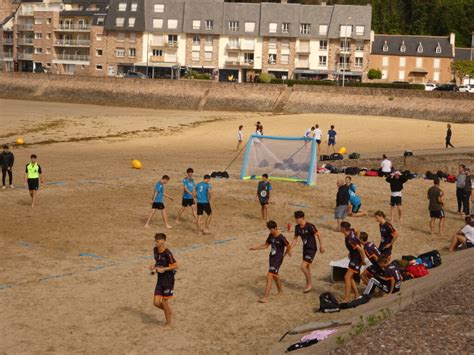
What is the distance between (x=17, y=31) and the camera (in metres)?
98.4

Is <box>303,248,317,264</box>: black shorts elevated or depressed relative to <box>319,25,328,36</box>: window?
depressed

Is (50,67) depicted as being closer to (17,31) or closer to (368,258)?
(17,31)

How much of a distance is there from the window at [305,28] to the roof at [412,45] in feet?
35.5

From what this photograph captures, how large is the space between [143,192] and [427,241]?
9.28 m

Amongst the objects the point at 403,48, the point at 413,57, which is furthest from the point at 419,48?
the point at 403,48

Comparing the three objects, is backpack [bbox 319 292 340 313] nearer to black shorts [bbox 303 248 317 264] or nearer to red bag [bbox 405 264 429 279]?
black shorts [bbox 303 248 317 264]

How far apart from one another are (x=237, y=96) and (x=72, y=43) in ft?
109

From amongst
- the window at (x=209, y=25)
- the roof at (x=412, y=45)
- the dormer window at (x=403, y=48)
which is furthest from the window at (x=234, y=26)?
the dormer window at (x=403, y=48)

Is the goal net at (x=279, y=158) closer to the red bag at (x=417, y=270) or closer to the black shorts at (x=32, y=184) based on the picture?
the black shorts at (x=32, y=184)

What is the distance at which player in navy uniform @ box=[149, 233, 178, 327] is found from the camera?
40.2ft

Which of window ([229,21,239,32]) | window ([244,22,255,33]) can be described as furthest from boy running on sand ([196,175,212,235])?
window ([229,21,239,32])

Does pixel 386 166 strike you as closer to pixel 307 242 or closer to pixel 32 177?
pixel 32 177

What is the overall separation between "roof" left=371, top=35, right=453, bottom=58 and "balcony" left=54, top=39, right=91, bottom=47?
3360cm

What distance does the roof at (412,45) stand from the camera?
85.8 metres
